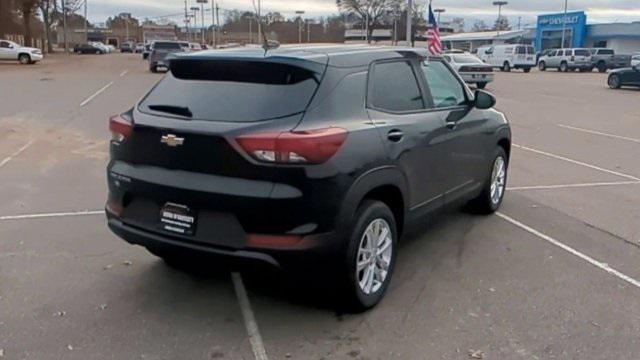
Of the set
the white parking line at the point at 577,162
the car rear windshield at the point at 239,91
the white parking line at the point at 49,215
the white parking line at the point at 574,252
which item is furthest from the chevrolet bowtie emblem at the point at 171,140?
the white parking line at the point at 577,162

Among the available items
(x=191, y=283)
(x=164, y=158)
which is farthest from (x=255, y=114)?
(x=191, y=283)

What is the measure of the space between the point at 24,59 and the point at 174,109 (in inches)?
1690

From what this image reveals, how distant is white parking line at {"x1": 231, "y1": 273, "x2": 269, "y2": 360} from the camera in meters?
3.29

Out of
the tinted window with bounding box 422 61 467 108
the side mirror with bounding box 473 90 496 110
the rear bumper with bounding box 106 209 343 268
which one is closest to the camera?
the rear bumper with bounding box 106 209 343 268

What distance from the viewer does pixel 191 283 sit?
4.20m

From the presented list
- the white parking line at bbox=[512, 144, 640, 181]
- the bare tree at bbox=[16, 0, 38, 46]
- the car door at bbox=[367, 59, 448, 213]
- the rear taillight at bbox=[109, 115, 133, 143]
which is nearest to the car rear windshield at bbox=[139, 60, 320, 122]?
the rear taillight at bbox=[109, 115, 133, 143]

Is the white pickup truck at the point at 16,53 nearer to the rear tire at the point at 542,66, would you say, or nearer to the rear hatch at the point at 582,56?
the rear tire at the point at 542,66

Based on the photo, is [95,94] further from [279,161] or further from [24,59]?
[24,59]

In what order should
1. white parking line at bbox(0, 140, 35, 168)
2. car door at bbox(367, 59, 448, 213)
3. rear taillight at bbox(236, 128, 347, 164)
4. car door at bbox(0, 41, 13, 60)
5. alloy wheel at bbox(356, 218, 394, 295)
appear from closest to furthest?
rear taillight at bbox(236, 128, 347, 164) < alloy wheel at bbox(356, 218, 394, 295) < car door at bbox(367, 59, 448, 213) < white parking line at bbox(0, 140, 35, 168) < car door at bbox(0, 41, 13, 60)

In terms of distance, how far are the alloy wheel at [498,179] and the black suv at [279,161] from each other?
1.93 meters

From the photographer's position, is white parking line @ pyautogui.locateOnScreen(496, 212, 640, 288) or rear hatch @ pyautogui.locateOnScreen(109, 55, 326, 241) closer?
rear hatch @ pyautogui.locateOnScreen(109, 55, 326, 241)

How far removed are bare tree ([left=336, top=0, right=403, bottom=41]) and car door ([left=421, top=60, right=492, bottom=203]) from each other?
260 ft

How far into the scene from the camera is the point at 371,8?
82.9 meters

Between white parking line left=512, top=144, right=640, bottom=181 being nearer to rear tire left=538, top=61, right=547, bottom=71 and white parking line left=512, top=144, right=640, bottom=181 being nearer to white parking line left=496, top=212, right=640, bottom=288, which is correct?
white parking line left=496, top=212, right=640, bottom=288
